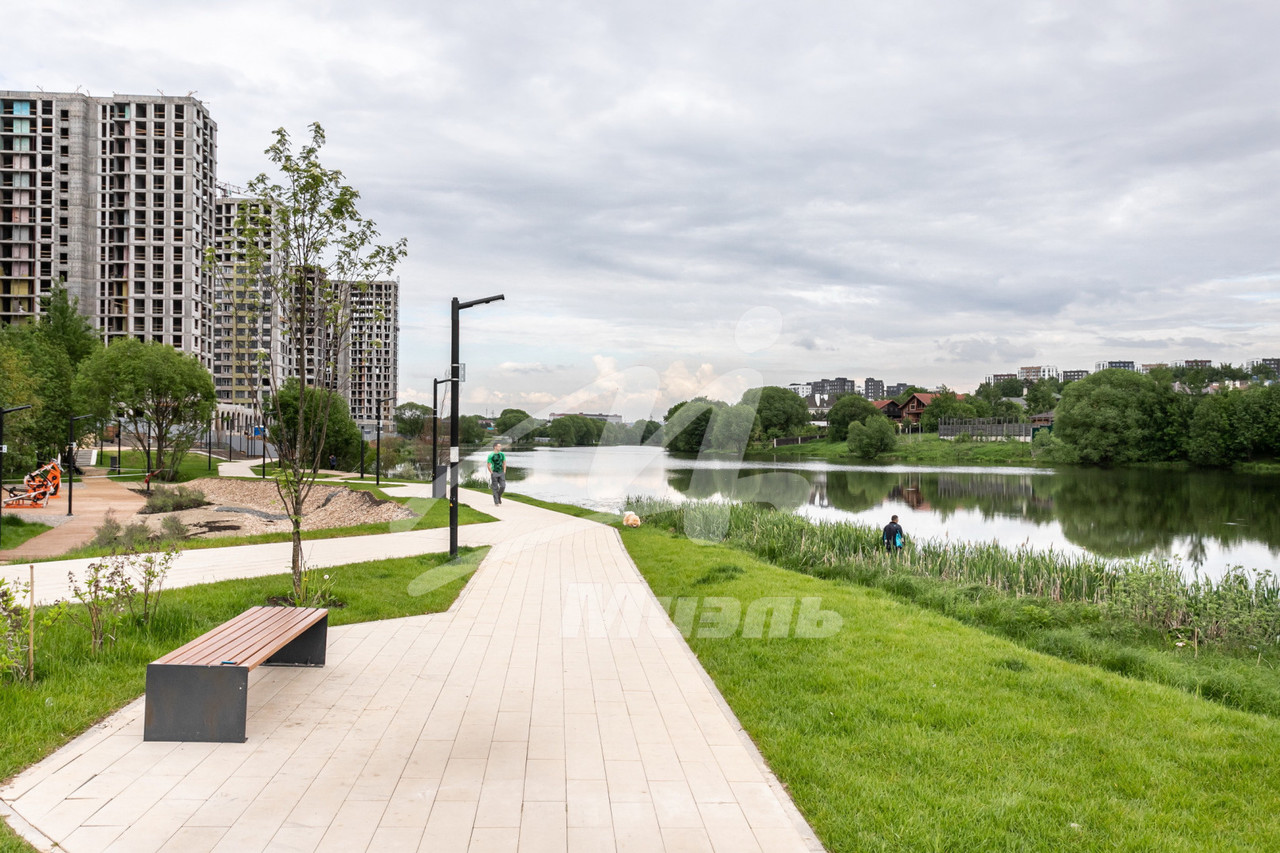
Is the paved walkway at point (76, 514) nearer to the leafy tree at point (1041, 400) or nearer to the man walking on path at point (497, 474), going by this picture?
the man walking on path at point (497, 474)

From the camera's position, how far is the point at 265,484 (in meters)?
33.3

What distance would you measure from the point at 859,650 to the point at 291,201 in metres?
7.51

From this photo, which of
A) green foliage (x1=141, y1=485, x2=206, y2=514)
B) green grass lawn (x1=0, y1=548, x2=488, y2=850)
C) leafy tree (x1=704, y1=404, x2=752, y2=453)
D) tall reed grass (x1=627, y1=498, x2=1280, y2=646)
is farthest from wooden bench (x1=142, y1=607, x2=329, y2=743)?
green foliage (x1=141, y1=485, x2=206, y2=514)

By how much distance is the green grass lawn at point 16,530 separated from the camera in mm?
18359

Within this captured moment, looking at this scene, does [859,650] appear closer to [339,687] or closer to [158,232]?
[339,687]

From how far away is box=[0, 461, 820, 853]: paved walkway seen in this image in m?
3.81

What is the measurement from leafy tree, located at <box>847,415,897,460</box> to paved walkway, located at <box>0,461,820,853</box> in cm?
7152

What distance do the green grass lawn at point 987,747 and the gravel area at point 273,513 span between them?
47.0 ft

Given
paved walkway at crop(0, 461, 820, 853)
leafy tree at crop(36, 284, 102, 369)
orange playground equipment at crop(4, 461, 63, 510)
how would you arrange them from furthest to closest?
leafy tree at crop(36, 284, 102, 369) < orange playground equipment at crop(4, 461, 63, 510) < paved walkway at crop(0, 461, 820, 853)

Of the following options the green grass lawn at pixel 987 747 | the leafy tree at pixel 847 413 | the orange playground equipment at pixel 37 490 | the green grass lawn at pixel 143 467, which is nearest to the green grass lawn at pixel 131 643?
the green grass lawn at pixel 987 747

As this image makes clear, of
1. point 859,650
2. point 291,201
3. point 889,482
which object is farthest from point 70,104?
point 859,650

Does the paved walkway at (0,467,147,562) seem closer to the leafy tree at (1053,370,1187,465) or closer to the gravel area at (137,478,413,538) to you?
the gravel area at (137,478,413,538)

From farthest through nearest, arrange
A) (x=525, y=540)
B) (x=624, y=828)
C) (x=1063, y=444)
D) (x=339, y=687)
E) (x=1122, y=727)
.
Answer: (x=1063, y=444) → (x=525, y=540) → (x=339, y=687) → (x=1122, y=727) → (x=624, y=828)

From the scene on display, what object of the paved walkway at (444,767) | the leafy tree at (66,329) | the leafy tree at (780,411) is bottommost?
the paved walkway at (444,767)
